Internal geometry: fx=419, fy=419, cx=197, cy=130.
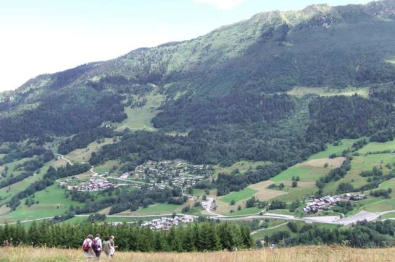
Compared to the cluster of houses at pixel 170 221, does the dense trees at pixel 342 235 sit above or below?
above

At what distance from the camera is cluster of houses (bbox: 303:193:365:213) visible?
152300 mm

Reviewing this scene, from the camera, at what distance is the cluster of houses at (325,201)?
500ft

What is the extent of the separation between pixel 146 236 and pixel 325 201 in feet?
379

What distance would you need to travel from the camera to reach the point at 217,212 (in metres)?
170

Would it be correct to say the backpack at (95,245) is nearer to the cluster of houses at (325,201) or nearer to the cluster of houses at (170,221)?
the cluster of houses at (170,221)

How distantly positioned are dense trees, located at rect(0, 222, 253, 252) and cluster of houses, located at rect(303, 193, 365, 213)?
102 meters

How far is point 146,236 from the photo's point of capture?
5953 centimetres

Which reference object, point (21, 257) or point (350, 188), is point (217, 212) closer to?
point (350, 188)

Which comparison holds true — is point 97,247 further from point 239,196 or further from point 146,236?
point 239,196

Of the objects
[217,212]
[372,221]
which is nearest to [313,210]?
[372,221]

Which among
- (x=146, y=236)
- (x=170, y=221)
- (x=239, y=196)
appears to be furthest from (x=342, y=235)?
(x=239, y=196)

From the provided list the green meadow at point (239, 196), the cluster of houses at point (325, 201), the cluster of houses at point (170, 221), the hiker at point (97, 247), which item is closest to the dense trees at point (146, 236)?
the hiker at point (97, 247)

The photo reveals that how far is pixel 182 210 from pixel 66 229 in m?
120

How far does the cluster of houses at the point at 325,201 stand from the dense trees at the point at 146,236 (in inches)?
4017
